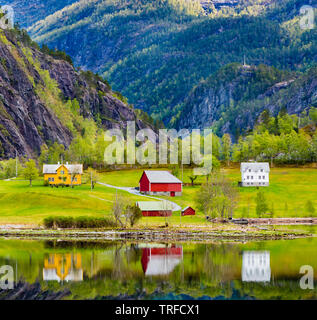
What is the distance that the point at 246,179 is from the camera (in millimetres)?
133250

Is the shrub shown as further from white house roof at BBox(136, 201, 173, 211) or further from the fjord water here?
white house roof at BBox(136, 201, 173, 211)

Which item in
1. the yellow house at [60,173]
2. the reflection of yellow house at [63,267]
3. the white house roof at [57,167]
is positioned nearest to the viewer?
the reflection of yellow house at [63,267]

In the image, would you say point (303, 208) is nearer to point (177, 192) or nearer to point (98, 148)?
point (177, 192)

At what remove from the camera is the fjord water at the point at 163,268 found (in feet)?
155

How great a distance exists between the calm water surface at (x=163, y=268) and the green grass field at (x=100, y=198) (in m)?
20.6

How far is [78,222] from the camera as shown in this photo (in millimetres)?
86625

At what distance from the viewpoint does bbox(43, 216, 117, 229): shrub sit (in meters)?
86.3

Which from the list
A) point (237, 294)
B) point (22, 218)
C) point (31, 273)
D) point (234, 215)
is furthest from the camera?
point (234, 215)

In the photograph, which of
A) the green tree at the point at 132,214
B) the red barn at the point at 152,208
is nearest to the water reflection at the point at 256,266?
the green tree at the point at 132,214

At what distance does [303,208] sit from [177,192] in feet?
93.2

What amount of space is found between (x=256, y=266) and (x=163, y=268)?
922 cm

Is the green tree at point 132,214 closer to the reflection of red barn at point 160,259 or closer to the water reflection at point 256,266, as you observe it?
the reflection of red barn at point 160,259

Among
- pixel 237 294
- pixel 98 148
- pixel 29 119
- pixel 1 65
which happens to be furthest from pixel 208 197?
pixel 1 65

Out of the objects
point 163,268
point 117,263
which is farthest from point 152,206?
point 163,268
